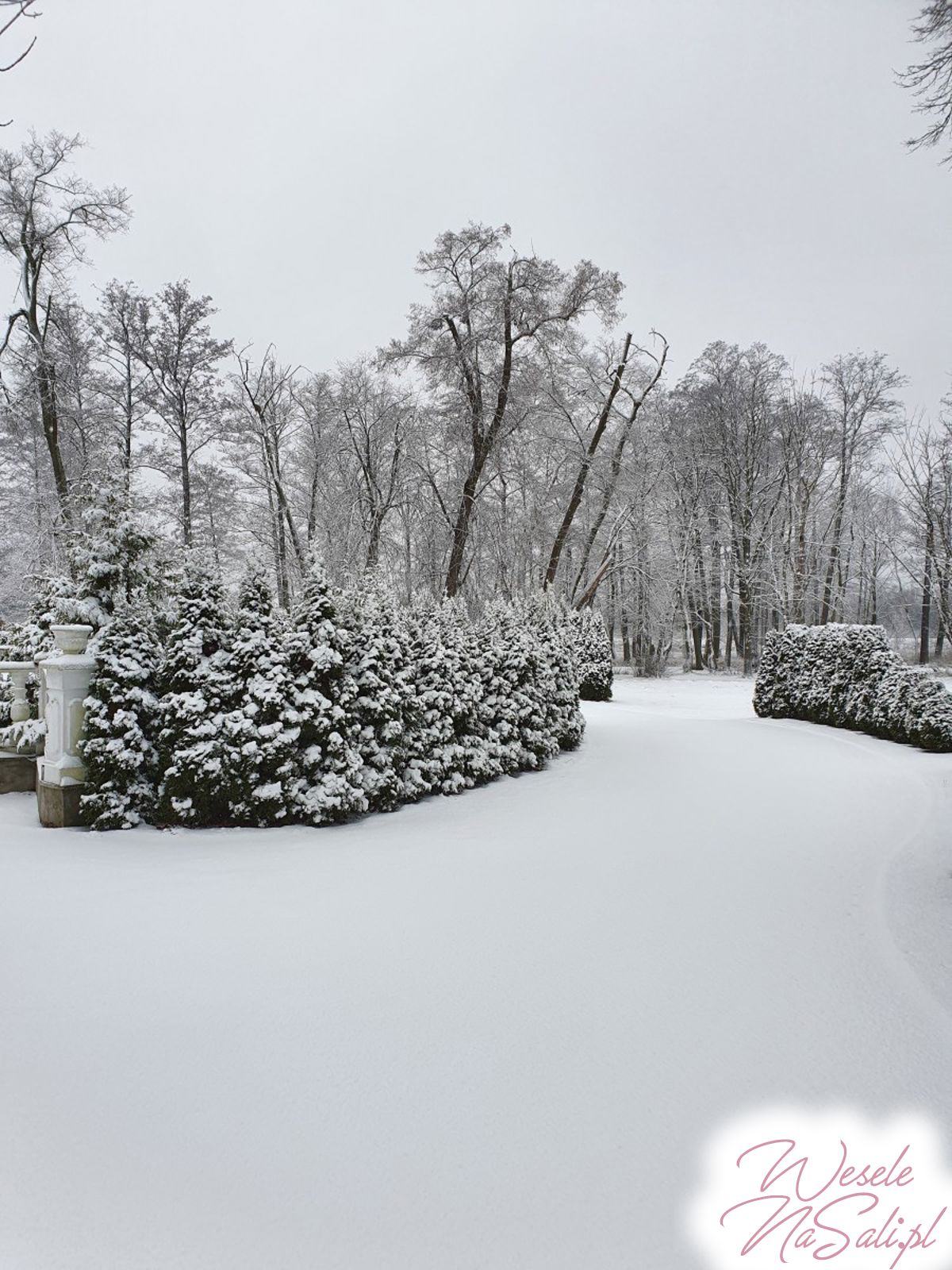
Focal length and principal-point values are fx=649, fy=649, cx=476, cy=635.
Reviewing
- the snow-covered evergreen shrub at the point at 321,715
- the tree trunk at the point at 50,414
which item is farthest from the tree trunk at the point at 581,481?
the snow-covered evergreen shrub at the point at 321,715

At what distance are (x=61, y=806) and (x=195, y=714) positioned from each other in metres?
1.16

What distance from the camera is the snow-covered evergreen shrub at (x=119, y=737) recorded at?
4.56 meters

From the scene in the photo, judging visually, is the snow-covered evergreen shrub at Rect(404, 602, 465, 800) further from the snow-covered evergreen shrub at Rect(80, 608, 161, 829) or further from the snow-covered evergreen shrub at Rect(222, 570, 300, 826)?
the snow-covered evergreen shrub at Rect(80, 608, 161, 829)

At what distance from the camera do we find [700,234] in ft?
59.7

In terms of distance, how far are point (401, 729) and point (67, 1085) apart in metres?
3.43

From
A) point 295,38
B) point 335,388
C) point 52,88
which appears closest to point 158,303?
point 335,388

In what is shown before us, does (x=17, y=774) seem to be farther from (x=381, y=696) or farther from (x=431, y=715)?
(x=431, y=715)

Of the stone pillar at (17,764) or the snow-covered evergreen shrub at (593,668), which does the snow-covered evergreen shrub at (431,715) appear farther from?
the snow-covered evergreen shrub at (593,668)

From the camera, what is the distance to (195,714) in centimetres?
462

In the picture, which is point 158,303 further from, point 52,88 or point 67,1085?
point 67,1085

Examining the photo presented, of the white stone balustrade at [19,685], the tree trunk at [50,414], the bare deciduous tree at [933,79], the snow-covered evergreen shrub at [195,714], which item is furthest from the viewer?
the tree trunk at [50,414]

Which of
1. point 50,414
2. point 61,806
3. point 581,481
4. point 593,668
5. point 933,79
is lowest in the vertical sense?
point 61,806

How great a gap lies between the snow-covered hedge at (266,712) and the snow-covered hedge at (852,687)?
651cm

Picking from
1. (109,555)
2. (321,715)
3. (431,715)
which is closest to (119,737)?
(321,715)
